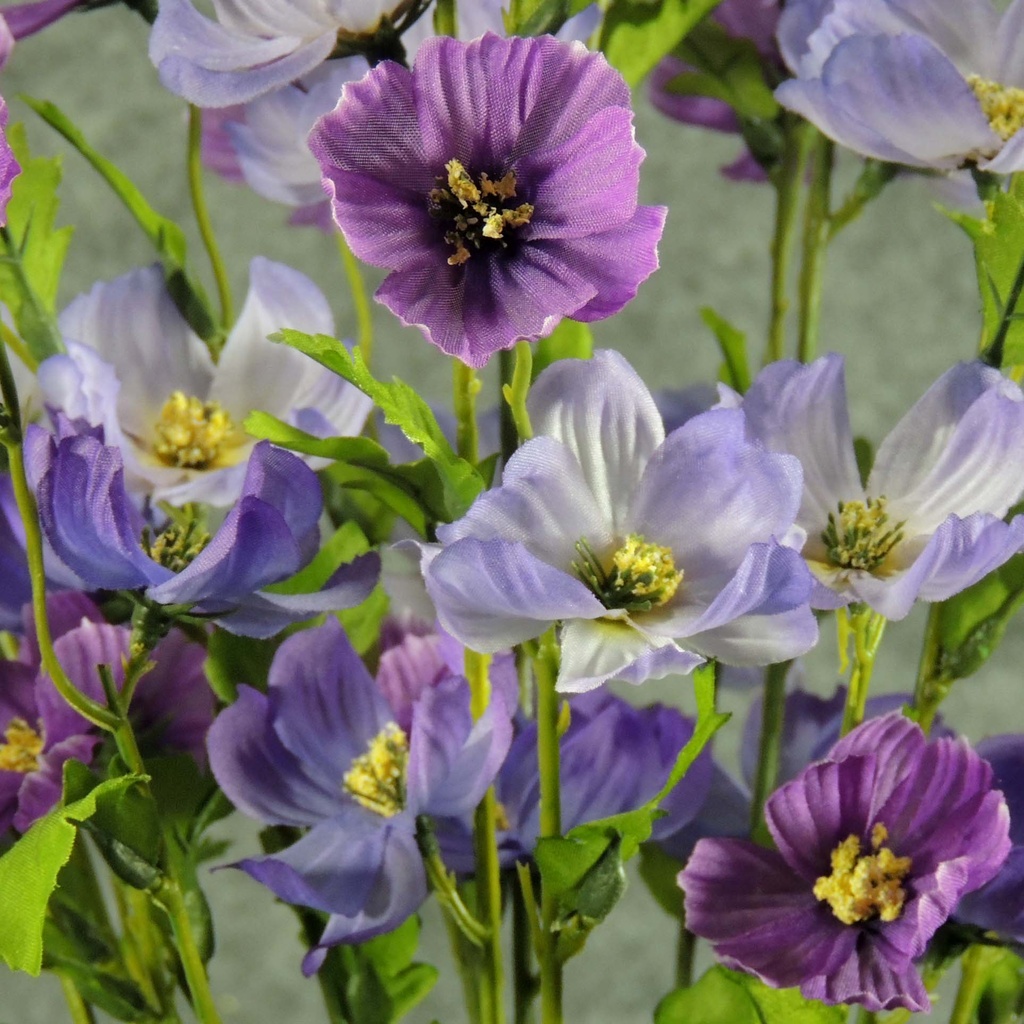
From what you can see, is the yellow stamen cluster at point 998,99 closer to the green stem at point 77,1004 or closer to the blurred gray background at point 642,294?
the green stem at point 77,1004

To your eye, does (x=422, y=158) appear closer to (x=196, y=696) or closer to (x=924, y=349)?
(x=196, y=696)

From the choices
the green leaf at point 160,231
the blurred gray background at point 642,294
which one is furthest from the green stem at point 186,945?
the blurred gray background at point 642,294

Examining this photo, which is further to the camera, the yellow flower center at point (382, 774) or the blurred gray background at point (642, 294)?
the blurred gray background at point (642, 294)

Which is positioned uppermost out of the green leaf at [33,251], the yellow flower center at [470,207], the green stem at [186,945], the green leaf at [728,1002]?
the yellow flower center at [470,207]

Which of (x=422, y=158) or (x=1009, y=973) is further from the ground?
(x=422, y=158)

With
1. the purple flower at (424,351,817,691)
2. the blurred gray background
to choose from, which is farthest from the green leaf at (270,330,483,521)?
the blurred gray background

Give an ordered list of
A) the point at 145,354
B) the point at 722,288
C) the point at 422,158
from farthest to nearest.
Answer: the point at 722,288 → the point at 145,354 → the point at 422,158

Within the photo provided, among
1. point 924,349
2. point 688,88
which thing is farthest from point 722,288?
point 688,88
